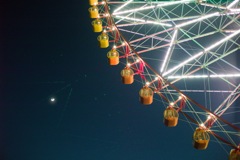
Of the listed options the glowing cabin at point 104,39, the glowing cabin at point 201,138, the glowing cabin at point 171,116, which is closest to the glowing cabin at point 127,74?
the glowing cabin at point 104,39

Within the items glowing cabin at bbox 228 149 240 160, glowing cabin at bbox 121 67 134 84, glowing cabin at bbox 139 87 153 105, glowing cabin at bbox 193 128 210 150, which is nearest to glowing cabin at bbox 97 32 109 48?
glowing cabin at bbox 121 67 134 84

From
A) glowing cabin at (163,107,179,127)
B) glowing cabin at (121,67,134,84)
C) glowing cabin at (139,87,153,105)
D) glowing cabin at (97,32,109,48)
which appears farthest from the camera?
glowing cabin at (97,32,109,48)

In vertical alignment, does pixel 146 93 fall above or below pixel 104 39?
below

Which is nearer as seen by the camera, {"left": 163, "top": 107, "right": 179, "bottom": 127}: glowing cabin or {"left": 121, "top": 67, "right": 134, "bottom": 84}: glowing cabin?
{"left": 163, "top": 107, "right": 179, "bottom": 127}: glowing cabin

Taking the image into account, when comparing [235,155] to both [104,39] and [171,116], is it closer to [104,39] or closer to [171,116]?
[171,116]

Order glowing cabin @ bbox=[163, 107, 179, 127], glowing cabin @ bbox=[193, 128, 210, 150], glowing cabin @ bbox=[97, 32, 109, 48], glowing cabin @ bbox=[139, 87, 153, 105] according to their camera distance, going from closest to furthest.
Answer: glowing cabin @ bbox=[193, 128, 210, 150] → glowing cabin @ bbox=[163, 107, 179, 127] → glowing cabin @ bbox=[139, 87, 153, 105] → glowing cabin @ bbox=[97, 32, 109, 48]

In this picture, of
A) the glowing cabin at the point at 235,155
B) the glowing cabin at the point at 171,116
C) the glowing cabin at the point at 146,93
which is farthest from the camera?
the glowing cabin at the point at 146,93

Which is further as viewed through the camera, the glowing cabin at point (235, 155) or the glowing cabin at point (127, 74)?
the glowing cabin at point (127, 74)

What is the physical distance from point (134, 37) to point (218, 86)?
15.6 feet

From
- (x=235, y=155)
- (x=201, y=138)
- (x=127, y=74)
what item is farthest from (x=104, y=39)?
(x=235, y=155)

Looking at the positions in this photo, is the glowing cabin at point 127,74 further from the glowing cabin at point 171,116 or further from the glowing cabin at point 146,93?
the glowing cabin at point 171,116

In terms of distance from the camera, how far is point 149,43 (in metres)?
15.3

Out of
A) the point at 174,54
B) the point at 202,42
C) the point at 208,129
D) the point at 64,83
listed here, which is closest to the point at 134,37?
the point at 174,54

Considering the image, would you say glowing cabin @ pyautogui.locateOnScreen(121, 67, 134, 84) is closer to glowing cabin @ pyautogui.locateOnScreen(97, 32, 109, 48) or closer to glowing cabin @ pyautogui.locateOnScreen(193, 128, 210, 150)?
glowing cabin @ pyautogui.locateOnScreen(97, 32, 109, 48)
